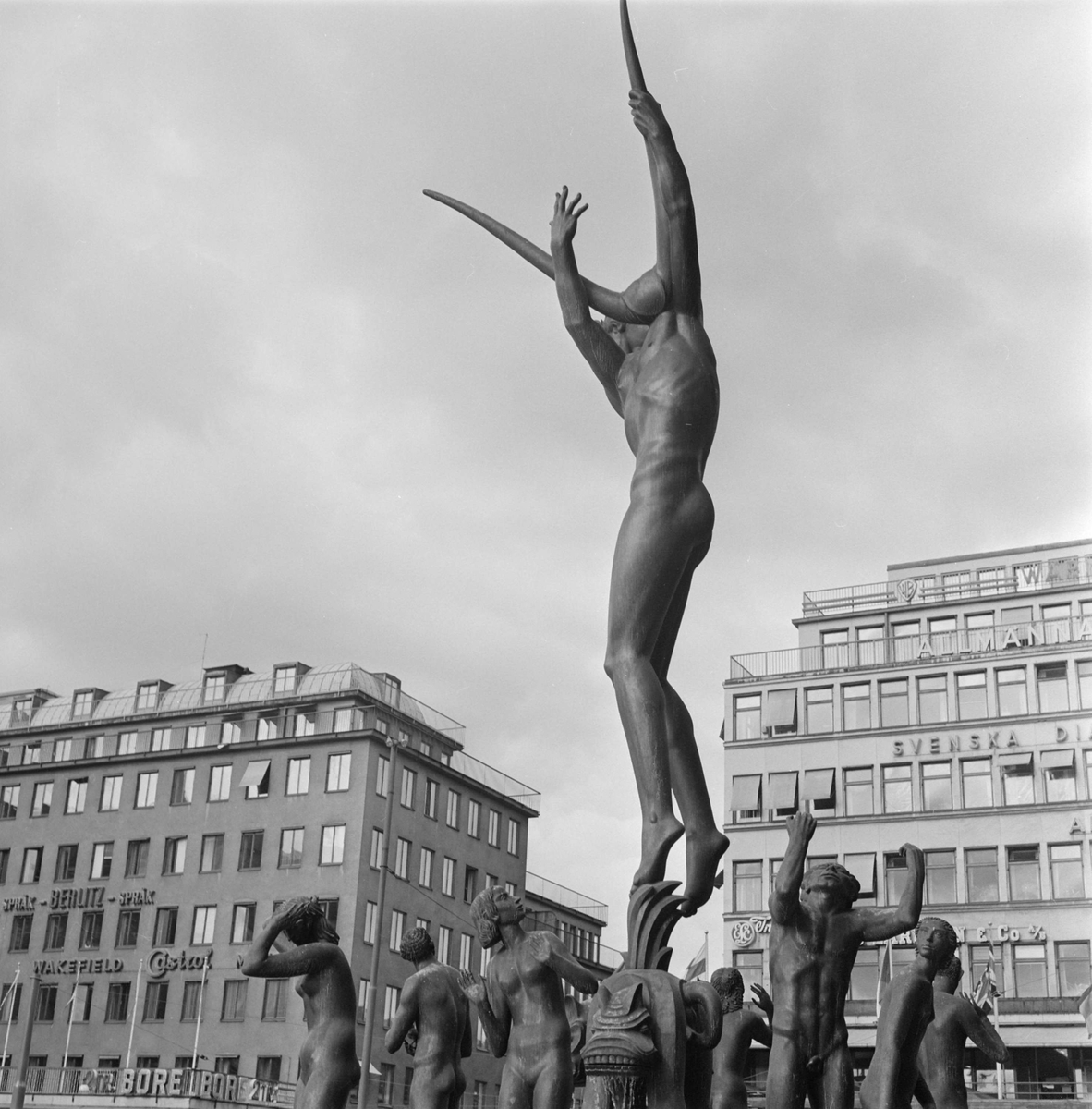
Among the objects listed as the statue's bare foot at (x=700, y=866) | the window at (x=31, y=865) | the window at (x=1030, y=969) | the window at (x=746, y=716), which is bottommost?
the statue's bare foot at (x=700, y=866)

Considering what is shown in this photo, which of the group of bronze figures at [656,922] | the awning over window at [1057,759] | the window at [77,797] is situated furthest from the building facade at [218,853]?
the group of bronze figures at [656,922]

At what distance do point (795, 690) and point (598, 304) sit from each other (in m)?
71.5

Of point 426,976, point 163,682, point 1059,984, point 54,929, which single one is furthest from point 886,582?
point 426,976

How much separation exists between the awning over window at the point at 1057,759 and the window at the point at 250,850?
39.1 meters

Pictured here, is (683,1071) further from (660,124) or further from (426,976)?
(660,124)

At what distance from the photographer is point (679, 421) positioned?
8094mm

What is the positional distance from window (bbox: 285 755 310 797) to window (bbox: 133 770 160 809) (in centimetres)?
854

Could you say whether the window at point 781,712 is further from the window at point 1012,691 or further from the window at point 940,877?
the window at point 1012,691

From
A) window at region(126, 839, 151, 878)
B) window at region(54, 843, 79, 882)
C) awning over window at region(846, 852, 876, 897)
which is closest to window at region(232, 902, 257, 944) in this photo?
window at region(126, 839, 151, 878)

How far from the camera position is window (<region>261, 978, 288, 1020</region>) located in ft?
246

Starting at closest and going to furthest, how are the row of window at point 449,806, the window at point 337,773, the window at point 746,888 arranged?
the window at point 746,888, the window at point 337,773, the row of window at point 449,806

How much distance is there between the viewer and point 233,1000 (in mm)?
76938

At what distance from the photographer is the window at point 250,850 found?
80.8m

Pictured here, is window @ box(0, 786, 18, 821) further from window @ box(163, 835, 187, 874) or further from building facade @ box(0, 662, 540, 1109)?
window @ box(163, 835, 187, 874)
